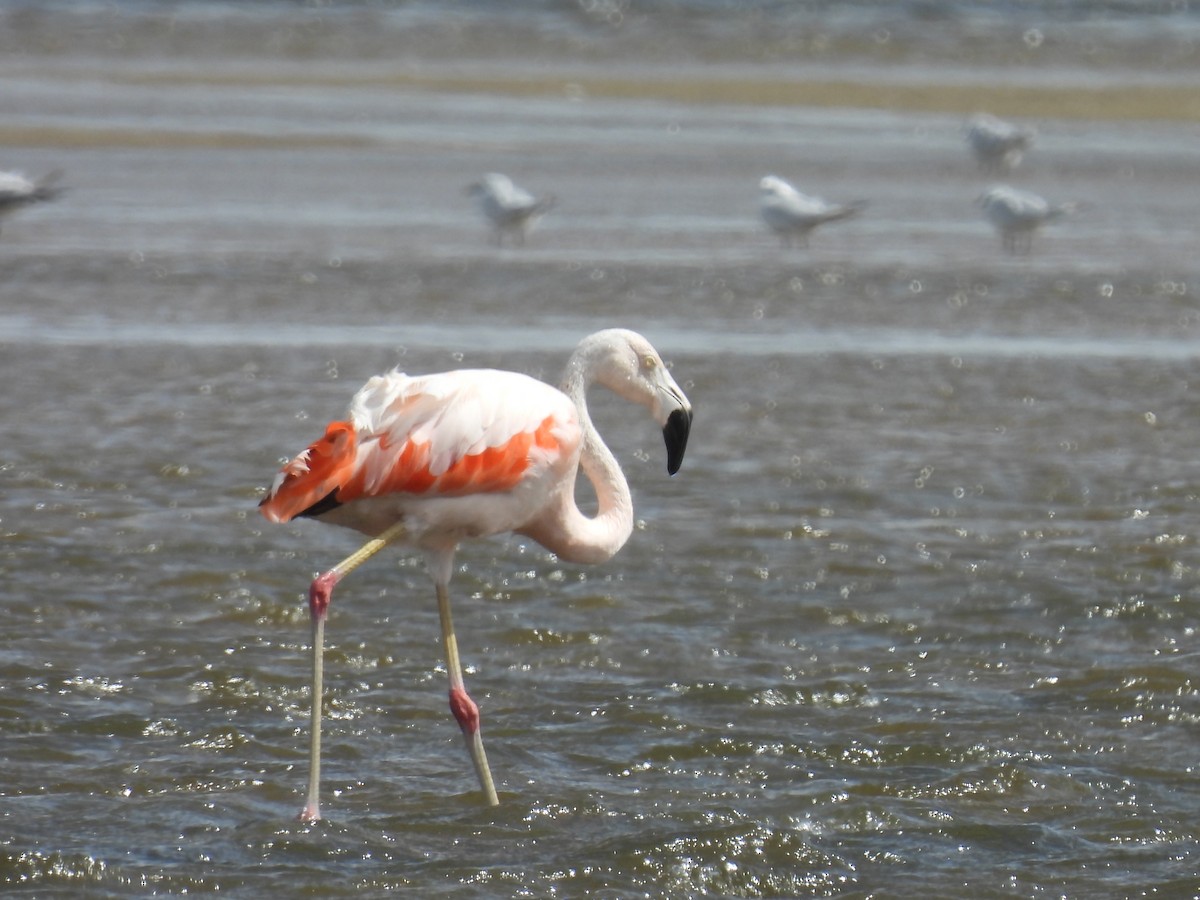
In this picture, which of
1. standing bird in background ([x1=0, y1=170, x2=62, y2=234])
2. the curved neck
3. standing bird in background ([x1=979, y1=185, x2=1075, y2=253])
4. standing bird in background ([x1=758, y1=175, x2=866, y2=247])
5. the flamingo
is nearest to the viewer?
the flamingo

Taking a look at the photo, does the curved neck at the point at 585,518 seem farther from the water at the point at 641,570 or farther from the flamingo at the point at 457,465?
the water at the point at 641,570

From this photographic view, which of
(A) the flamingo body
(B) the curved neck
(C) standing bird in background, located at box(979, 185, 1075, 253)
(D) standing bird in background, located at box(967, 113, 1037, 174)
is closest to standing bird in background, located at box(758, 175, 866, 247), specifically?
(C) standing bird in background, located at box(979, 185, 1075, 253)

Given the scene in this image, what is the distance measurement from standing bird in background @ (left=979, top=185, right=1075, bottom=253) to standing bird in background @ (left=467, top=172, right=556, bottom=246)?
334cm

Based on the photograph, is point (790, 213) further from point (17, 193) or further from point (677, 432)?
point (677, 432)

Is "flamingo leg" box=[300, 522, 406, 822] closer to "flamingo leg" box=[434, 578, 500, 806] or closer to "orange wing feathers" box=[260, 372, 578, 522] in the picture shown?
"orange wing feathers" box=[260, 372, 578, 522]

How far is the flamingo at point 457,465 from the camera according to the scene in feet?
15.9

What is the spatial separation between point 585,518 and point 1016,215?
35.9 feet

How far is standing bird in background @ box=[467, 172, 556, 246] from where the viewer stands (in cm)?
1533

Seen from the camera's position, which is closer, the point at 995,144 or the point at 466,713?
the point at 466,713

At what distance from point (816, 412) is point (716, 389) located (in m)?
0.62

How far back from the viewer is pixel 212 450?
28.0 feet

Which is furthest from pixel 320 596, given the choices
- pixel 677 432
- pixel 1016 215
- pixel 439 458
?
pixel 1016 215

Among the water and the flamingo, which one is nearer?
the water

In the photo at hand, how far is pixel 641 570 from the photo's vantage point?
696 cm
